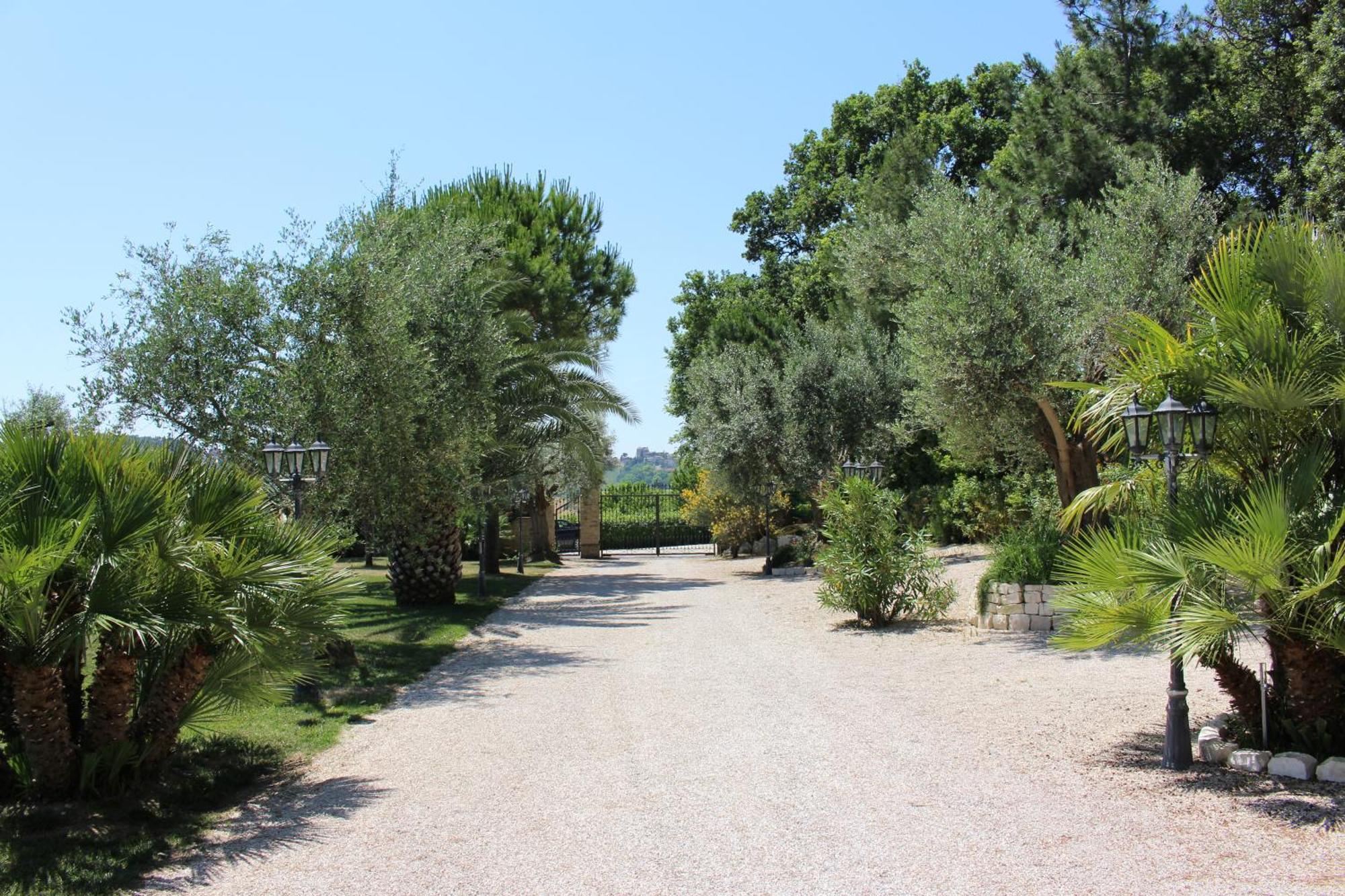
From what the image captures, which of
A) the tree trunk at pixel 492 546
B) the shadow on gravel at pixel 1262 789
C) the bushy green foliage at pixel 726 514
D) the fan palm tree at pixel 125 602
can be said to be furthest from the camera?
the bushy green foliage at pixel 726 514

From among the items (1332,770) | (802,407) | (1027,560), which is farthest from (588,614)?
(1332,770)

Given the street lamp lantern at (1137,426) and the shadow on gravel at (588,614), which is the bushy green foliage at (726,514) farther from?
the street lamp lantern at (1137,426)

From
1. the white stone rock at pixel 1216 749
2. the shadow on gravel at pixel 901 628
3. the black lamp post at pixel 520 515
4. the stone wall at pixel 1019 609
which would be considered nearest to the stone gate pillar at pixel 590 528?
the black lamp post at pixel 520 515

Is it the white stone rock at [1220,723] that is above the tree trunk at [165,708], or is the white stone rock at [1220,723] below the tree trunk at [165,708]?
below

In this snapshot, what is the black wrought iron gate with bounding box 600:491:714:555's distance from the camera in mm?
38375

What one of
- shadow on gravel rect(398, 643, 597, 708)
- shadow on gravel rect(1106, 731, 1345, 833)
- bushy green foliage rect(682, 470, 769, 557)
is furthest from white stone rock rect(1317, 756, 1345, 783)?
bushy green foliage rect(682, 470, 769, 557)

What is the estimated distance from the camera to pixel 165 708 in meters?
6.08

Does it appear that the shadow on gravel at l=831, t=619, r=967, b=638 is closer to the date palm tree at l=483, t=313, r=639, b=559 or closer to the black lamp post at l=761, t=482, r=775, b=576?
the date palm tree at l=483, t=313, r=639, b=559

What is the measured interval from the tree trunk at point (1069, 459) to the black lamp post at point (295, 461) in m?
8.49

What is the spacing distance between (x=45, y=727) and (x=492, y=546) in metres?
18.9

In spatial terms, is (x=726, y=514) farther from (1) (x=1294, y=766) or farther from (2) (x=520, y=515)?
(1) (x=1294, y=766)

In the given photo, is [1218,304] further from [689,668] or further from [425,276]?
[425,276]

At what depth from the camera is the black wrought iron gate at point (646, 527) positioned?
38375 millimetres

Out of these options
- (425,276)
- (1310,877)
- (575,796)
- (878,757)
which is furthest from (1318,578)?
(425,276)
